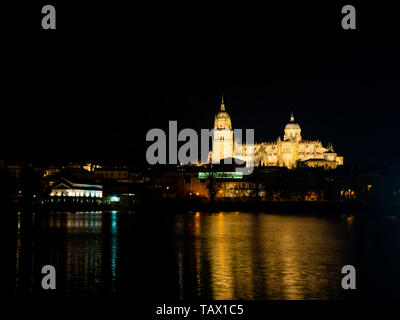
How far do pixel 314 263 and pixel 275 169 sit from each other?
302ft

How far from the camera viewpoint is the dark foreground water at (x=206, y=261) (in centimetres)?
1869

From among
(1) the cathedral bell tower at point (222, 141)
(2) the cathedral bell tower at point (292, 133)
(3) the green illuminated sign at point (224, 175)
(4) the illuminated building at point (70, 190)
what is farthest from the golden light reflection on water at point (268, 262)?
(2) the cathedral bell tower at point (292, 133)

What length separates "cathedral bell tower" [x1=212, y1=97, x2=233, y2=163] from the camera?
5330 inches

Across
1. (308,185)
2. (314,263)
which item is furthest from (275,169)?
(314,263)

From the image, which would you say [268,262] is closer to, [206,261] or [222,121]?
[206,261]

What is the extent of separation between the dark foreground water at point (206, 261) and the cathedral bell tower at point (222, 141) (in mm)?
94148

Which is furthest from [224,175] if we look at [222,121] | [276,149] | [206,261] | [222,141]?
[206,261]

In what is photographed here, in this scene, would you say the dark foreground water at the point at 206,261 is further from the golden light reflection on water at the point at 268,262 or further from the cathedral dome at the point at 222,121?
the cathedral dome at the point at 222,121

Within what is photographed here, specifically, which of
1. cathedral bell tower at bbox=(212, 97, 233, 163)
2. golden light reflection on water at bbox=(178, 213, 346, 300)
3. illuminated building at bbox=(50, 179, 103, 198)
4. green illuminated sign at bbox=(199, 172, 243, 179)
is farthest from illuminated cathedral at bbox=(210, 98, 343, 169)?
golden light reflection on water at bbox=(178, 213, 346, 300)

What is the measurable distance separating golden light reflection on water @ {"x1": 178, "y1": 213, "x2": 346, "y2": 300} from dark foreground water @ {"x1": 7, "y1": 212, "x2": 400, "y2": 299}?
33 mm

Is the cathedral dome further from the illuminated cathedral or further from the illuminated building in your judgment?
the illuminated building

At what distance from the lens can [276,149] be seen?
13912cm

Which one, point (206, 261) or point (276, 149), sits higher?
point (276, 149)

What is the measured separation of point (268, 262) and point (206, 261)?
2.41 meters
